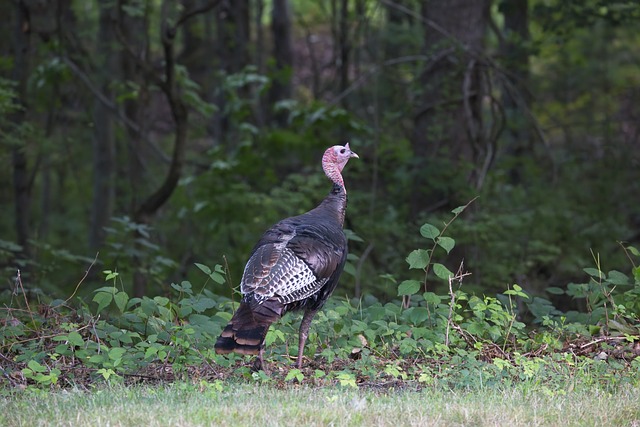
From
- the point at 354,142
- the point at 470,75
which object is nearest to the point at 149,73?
the point at 354,142

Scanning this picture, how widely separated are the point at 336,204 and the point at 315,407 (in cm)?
239

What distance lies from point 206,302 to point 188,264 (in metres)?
Answer: 8.52

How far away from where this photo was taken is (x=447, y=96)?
1241 centimetres

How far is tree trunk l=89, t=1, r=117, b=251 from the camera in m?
15.3

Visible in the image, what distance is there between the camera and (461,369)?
6.67 metres

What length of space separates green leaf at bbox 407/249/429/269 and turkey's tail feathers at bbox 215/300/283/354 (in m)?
1.21

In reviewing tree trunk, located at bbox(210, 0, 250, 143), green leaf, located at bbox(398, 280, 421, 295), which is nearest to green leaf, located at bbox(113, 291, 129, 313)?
green leaf, located at bbox(398, 280, 421, 295)

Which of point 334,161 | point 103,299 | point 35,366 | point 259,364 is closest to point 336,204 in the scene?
point 334,161

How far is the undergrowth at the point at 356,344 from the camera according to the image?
21.3 ft

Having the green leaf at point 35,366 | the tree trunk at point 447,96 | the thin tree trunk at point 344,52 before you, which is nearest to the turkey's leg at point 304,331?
the green leaf at point 35,366

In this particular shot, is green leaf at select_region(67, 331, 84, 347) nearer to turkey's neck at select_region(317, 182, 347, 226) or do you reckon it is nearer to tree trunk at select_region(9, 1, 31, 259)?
turkey's neck at select_region(317, 182, 347, 226)

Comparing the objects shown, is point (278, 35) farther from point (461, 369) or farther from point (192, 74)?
point (461, 369)

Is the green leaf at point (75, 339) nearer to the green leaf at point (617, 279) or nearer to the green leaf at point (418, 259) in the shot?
the green leaf at point (418, 259)

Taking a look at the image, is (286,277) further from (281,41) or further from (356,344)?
(281,41)
